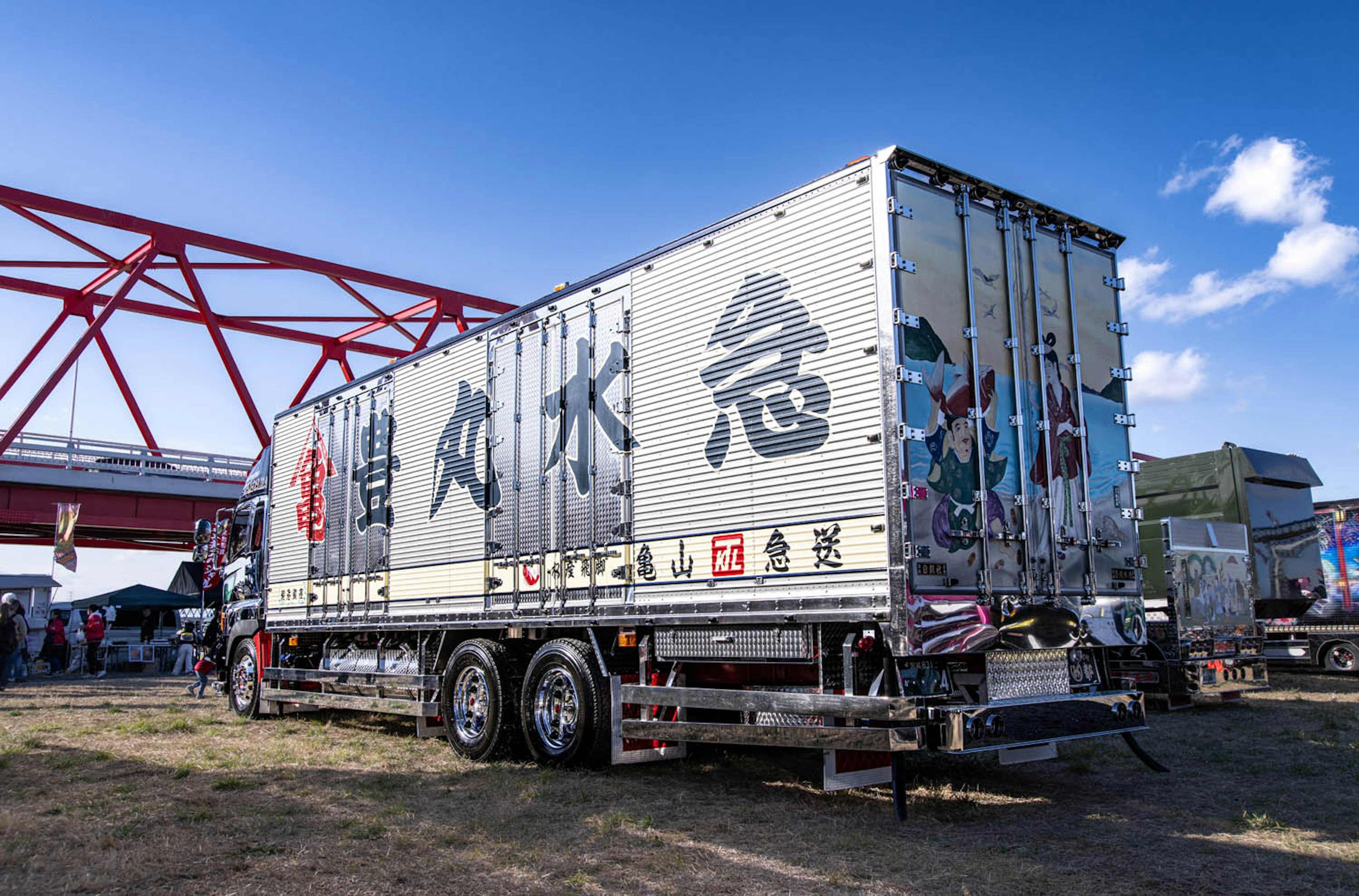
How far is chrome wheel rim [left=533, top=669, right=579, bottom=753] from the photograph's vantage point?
845 cm

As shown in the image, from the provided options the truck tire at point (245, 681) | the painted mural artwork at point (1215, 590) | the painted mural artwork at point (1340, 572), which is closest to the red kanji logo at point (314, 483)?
the truck tire at point (245, 681)

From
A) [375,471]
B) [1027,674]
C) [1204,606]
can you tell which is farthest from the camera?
[1204,606]

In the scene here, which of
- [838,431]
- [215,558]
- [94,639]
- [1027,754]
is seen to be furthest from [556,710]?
[94,639]

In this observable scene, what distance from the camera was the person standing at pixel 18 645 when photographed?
19.4 metres

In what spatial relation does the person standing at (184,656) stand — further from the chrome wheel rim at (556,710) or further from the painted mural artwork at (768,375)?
the painted mural artwork at (768,375)

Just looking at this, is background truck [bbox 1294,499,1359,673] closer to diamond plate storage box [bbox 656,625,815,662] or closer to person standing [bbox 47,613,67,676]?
diamond plate storage box [bbox 656,625,815,662]

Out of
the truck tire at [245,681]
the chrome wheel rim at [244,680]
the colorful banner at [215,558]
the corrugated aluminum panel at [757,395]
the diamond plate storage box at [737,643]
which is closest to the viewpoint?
the corrugated aluminum panel at [757,395]

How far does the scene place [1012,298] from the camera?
7.36 metres

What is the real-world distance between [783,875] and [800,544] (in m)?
2.18

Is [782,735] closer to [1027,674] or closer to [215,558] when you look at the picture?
[1027,674]

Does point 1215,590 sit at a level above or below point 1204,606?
above

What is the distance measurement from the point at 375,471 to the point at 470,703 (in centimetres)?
349

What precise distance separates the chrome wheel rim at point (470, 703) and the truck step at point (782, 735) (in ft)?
7.41

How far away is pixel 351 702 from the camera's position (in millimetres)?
11836
